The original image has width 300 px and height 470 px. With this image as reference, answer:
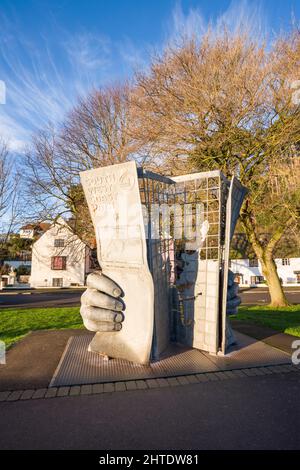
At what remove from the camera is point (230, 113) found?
1176 centimetres

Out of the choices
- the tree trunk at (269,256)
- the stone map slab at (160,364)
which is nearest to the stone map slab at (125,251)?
the stone map slab at (160,364)

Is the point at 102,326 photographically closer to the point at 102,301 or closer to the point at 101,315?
the point at 101,315

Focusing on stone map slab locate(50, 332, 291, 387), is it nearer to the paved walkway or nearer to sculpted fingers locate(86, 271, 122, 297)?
the paved walkway

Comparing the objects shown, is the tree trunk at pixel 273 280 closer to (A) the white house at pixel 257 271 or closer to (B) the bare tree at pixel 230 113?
(B) the bare tree at pixel 230 113

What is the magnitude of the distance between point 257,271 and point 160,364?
34.8m

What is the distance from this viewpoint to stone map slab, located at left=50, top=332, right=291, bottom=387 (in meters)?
5.22

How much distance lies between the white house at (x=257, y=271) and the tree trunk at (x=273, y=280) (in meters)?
21.8

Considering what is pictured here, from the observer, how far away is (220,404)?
4219 millimetres

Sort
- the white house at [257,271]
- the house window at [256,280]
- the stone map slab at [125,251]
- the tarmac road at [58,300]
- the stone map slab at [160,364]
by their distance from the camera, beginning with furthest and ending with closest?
the white house at [257,271], the house window at [256,280], the tarmac road at [58,300], the stone map slab at [125,251], the stone map slab at [160,364]

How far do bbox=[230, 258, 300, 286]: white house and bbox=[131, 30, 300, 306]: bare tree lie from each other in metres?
24.8

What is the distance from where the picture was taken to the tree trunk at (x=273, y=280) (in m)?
15.4

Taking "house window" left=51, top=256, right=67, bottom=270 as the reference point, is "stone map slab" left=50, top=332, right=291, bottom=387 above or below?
below

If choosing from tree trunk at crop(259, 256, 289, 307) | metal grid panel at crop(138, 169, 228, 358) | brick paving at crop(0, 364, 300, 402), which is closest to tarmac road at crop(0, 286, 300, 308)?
tree trunk at crop(259, 256, 289, 307)
